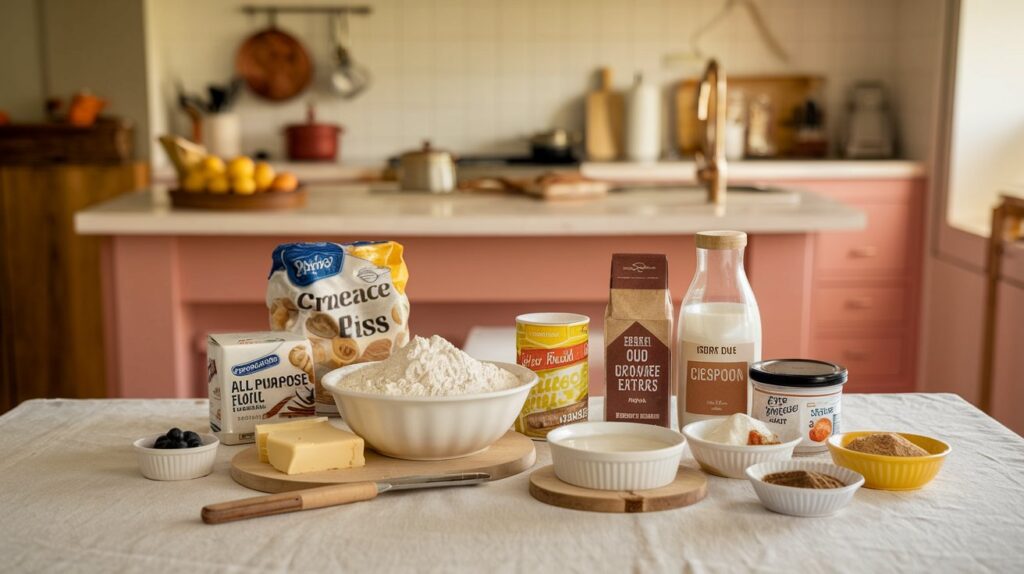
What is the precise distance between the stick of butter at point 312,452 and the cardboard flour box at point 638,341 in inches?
13.3

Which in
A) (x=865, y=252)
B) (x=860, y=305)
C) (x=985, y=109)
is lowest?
(x=860, y=305)

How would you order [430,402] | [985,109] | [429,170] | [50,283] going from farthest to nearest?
[50,283] < [985,109] < [429,170] < [430,402]

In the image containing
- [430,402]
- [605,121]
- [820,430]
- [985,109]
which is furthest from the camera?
[605,121]

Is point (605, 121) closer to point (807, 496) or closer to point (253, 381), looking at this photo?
point (253, 381)

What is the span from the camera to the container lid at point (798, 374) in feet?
4.05

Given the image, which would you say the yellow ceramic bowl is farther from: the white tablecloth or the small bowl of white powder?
the small bowl of white powder

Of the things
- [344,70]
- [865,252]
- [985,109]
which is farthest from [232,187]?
[985,109]

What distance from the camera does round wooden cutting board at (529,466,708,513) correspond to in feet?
3.61

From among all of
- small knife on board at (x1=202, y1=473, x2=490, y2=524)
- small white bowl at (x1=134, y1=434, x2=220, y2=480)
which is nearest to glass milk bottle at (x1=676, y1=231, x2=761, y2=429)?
small knife on board at (x1=202, y1=473, x2=490, y2=524)

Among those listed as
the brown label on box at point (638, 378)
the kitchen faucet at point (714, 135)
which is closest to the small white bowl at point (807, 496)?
the brown label on box at point (638, 378)

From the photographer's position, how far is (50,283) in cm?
420

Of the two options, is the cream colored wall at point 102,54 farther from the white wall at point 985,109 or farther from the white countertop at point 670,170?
the white wall at point 985,109

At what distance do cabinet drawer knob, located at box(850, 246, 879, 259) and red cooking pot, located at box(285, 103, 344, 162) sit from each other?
2.36m

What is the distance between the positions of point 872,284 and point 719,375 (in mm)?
3403
